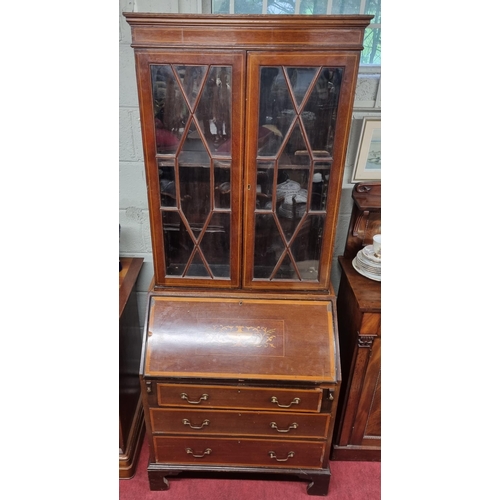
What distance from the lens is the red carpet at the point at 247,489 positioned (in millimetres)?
→ 1877

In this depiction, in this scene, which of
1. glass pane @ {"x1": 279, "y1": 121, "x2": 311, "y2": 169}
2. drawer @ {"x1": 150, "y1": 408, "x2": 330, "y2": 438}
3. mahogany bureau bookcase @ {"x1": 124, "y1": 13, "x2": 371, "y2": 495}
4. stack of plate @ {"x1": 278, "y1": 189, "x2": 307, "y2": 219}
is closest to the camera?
mahogany bureau bookcase @ {"x1": 124, "y1": 13, "x2": 371, "y2": 495}

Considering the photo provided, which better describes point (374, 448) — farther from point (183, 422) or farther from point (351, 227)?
point (351, 227)

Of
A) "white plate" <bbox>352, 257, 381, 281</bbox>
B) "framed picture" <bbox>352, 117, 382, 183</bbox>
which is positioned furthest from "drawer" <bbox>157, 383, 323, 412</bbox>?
"framed picture" <bbox>352, 117, 382, 183</bbox>

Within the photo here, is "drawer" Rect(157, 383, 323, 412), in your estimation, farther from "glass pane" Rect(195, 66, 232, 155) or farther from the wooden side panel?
"glass pane" Rect(195, 66, 232, 155)

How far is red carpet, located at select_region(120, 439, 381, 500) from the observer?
1.88 m

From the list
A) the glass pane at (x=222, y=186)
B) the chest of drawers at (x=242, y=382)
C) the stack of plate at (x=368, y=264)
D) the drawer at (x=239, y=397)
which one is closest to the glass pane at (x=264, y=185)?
the glass pane at (x=222, y=186)

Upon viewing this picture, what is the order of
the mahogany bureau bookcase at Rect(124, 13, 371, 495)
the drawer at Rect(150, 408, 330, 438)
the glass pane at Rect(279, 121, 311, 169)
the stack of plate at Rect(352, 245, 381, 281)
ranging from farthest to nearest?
the stack of plate at Rect(352, 245, 381, 281) < the drawer at Rect(150, 408, 330, 438) < the glass pane at Rect(279, 121, 311, 169) < the mahogany bureau bookcase at Rect(124, 13, 371, 495)

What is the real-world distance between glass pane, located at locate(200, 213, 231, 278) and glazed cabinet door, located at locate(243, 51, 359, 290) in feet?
0.29

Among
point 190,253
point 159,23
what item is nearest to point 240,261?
point 190,253

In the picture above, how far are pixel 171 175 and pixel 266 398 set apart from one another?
37.4 inches

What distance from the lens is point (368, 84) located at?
5.91 ft

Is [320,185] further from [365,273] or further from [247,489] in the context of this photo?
[247,489]

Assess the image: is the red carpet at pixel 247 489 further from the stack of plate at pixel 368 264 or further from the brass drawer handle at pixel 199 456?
the stack of plate at pixel 368 264

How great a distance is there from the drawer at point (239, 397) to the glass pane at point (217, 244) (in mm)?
462
